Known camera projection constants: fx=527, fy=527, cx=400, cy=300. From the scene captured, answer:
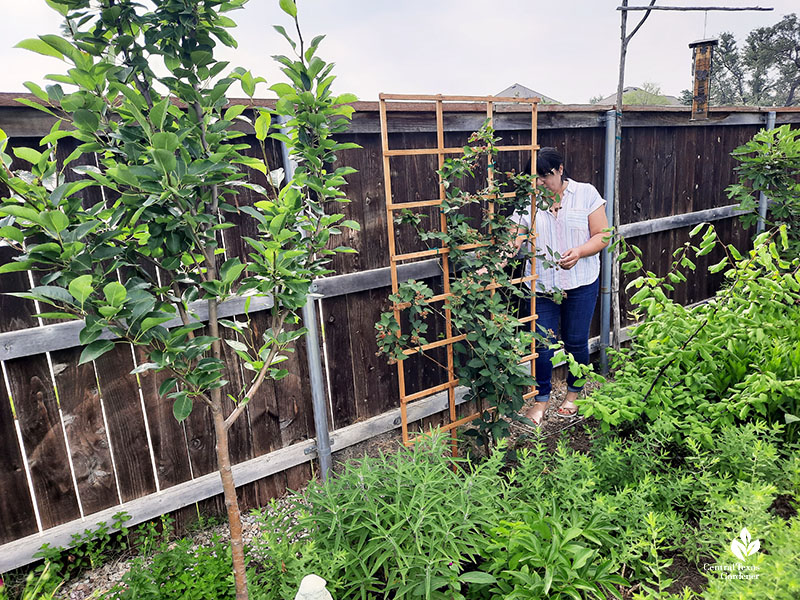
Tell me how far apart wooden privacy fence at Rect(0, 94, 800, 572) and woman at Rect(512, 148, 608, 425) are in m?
0.34

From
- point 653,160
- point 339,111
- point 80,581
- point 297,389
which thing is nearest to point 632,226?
point 653,160

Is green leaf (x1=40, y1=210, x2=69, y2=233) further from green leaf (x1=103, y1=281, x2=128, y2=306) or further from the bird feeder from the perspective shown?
the bird feeder

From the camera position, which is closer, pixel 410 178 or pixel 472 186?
pixel 410 178

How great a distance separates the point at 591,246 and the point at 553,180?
1.58 ft

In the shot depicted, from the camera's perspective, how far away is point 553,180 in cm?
333

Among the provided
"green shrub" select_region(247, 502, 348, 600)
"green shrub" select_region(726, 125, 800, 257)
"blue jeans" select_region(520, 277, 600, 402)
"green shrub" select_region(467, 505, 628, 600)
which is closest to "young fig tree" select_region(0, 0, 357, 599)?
"green shrub" select_region(247, 502, 348, 600)

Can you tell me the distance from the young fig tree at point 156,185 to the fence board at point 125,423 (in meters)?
0.99

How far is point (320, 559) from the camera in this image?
1.62 meters

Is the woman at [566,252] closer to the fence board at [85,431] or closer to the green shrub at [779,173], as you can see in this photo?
the green shrub at [779,173]

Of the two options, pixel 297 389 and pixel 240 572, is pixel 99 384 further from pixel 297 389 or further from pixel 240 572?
pixel 240 572

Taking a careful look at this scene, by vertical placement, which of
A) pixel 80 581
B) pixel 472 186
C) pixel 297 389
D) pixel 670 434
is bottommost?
pixel 80 581

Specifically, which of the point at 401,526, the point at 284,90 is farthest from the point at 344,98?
the point at 401,526

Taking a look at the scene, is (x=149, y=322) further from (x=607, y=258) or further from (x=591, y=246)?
(x=607, y=258)

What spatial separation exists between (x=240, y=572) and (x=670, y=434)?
195 centimetres
